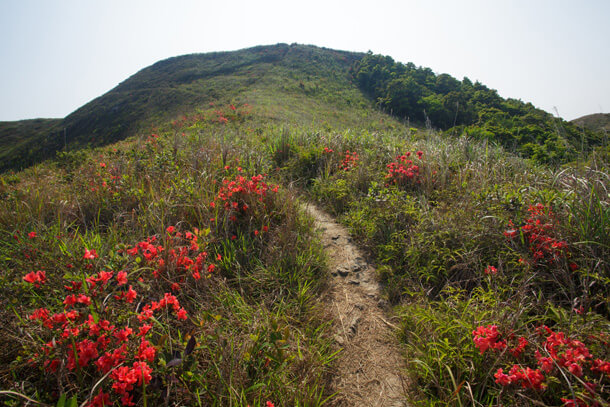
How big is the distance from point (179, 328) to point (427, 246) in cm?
201

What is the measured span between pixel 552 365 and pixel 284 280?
5.24ft

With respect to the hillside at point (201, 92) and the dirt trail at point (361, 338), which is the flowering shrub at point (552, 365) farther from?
the hillside at point (201, 92)

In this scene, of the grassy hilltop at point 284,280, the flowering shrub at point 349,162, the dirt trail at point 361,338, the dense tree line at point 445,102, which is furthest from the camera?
the dense tree line at point 445,102

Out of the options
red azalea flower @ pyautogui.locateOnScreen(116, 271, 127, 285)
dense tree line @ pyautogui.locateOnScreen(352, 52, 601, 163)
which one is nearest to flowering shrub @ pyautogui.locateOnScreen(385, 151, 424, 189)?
red azalea flower @ pyautogui.locateOnScreen(116, 271, 127, 285)

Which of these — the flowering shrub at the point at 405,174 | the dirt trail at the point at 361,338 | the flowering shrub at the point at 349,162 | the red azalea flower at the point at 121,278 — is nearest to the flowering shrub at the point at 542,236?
the dirt trail at the point at 361,338

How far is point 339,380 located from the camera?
5.30ft

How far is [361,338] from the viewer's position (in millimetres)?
1901

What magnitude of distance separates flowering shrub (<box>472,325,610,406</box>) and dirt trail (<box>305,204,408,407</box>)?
0.55m

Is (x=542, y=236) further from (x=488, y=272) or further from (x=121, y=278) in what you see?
(x=121, y=278)

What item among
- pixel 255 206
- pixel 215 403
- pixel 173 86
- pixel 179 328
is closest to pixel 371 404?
pixel 215 403

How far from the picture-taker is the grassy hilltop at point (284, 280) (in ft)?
4.12

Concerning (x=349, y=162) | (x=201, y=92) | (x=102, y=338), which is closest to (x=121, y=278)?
(x=102, y=338)

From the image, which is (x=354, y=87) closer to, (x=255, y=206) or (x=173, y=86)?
(x=173, y=86)

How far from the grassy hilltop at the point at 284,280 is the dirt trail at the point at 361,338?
0.08 meters
